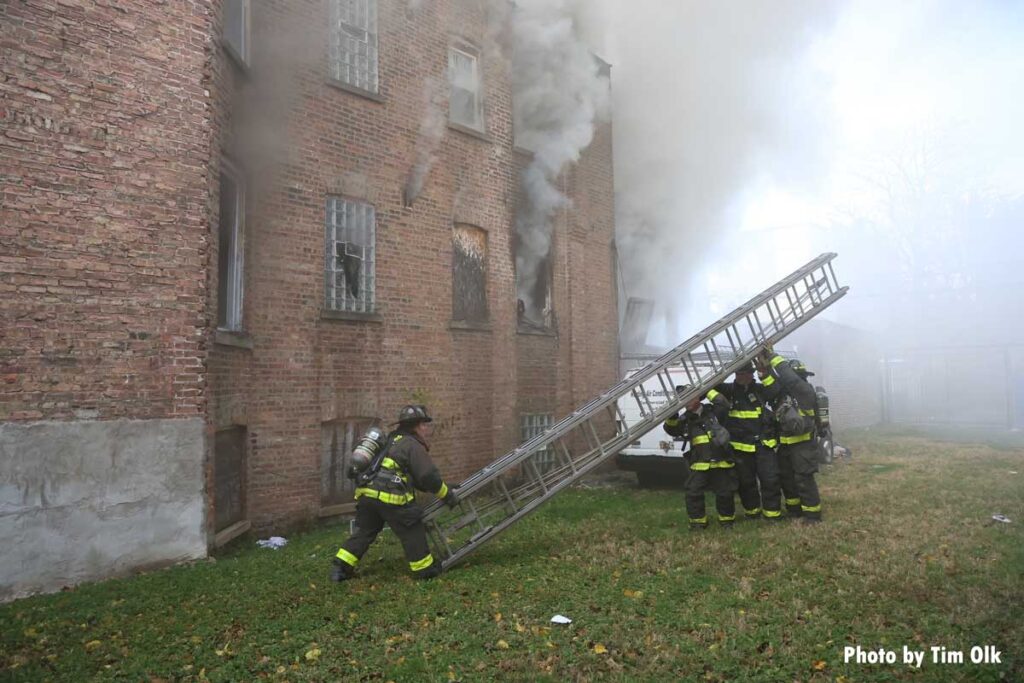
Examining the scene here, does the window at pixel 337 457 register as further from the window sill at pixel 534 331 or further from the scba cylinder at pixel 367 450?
the window sill at pixel 534 331

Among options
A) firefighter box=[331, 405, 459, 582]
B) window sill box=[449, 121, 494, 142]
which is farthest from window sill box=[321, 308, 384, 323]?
window sill box=[449, 121, 494, 142]

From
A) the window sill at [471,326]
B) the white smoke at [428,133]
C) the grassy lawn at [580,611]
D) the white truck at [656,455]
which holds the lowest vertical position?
the grassy lawn at [580,611]

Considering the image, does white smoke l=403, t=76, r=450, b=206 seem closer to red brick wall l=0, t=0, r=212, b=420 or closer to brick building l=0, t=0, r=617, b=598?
brick building l=0, t=0, r=617, b=598

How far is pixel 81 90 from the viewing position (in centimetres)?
555

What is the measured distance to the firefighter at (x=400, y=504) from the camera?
5.30m

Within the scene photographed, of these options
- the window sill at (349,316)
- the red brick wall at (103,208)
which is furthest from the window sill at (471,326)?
the red brick wall at (103,208)

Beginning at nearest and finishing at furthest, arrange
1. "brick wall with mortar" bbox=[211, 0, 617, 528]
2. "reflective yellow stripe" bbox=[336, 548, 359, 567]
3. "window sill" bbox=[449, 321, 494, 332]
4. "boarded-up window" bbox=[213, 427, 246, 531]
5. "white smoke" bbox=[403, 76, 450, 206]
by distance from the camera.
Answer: "reflective yellow stripe" bbox=[336, 548, 359, 567]
"boarded-up window" bbox=[213, 427, 246, 531]
"brick wall with mortar" bbox=[211, 0, 617, 528]
"white smoke" bbox=[403, 76, 450, 206]
"window sill" bbox=[449, 321, 494, 332]

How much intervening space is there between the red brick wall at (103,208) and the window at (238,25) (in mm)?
1096

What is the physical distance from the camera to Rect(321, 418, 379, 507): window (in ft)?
26.4

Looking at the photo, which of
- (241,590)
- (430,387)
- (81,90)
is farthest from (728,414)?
(81,90)

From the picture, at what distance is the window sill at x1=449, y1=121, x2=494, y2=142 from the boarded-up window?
17.3ft

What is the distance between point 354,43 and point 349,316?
366 centimetres

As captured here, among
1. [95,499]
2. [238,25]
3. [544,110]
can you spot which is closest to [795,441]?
[95,499]

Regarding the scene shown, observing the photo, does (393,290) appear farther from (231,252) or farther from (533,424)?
(533,424)
